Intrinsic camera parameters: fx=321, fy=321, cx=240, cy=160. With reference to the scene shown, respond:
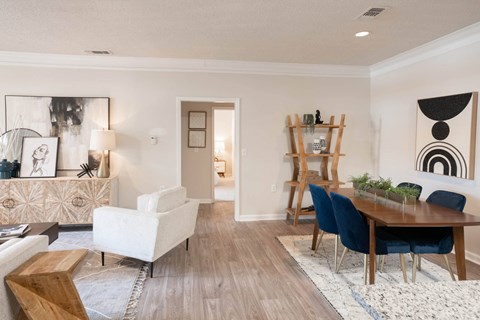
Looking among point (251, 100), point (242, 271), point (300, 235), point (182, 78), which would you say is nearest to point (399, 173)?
point (300, 235)

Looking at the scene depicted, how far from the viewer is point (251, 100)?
513 centimetres

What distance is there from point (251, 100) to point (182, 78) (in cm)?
113

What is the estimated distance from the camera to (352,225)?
9.00 ft

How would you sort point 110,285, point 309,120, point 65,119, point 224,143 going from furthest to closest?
point 224,143
point 309,120
point 65,119
point 110,285

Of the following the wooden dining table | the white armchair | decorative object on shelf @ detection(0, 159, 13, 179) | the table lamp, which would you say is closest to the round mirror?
decorative object on shelf @ detection(0, 159, 13, 179)

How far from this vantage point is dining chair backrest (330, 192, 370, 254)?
2711 millimetres

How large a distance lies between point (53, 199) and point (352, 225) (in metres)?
3.82

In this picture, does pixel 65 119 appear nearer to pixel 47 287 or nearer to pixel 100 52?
pixel 100 52

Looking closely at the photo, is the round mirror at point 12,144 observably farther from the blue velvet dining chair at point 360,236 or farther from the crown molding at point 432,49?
the crown molding at point 432,49

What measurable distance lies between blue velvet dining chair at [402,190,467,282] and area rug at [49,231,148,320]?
2399 millimetres

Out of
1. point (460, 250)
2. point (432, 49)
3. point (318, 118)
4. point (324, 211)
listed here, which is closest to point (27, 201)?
point (324, 211)

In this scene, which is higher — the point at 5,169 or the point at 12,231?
the point at 5,169

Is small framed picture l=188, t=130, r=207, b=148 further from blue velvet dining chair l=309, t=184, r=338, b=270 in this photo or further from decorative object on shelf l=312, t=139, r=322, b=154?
blue velvet dining chair l=309, t=184, r=338, b=270

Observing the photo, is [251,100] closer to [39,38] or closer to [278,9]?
[278,9]
